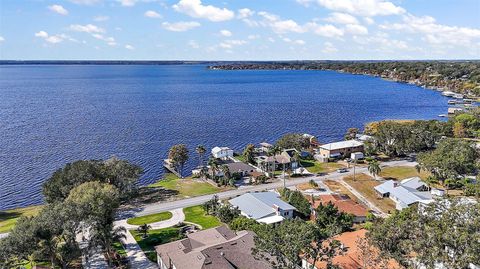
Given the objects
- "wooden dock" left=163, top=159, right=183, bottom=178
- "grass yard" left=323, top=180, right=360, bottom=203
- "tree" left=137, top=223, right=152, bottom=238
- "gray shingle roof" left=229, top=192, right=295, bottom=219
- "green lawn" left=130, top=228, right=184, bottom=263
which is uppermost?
"gray shingle roof" left=229, top=192, right=295, bottom=219

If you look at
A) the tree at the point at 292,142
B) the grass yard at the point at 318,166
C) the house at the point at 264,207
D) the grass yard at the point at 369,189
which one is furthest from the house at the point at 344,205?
the tree at the point at 292,142

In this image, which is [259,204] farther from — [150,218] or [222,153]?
[222,153]

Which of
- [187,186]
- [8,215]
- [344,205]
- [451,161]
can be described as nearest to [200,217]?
[187,186]

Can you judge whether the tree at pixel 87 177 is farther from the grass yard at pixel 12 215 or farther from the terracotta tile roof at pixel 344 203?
the terracotta tile roof at pixel 344 203

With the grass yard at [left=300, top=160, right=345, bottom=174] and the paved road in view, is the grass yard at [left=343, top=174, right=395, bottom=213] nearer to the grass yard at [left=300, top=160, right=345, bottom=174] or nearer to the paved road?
the paved road

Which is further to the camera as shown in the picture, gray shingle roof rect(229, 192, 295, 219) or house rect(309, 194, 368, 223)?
house rect(309, 194, 368, 223)

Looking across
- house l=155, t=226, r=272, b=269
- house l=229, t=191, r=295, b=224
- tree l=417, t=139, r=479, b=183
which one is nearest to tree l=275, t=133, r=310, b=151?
tree l=417, t=139, r=479, b=183

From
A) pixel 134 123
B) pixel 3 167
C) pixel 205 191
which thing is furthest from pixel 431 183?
pixel 134 123
